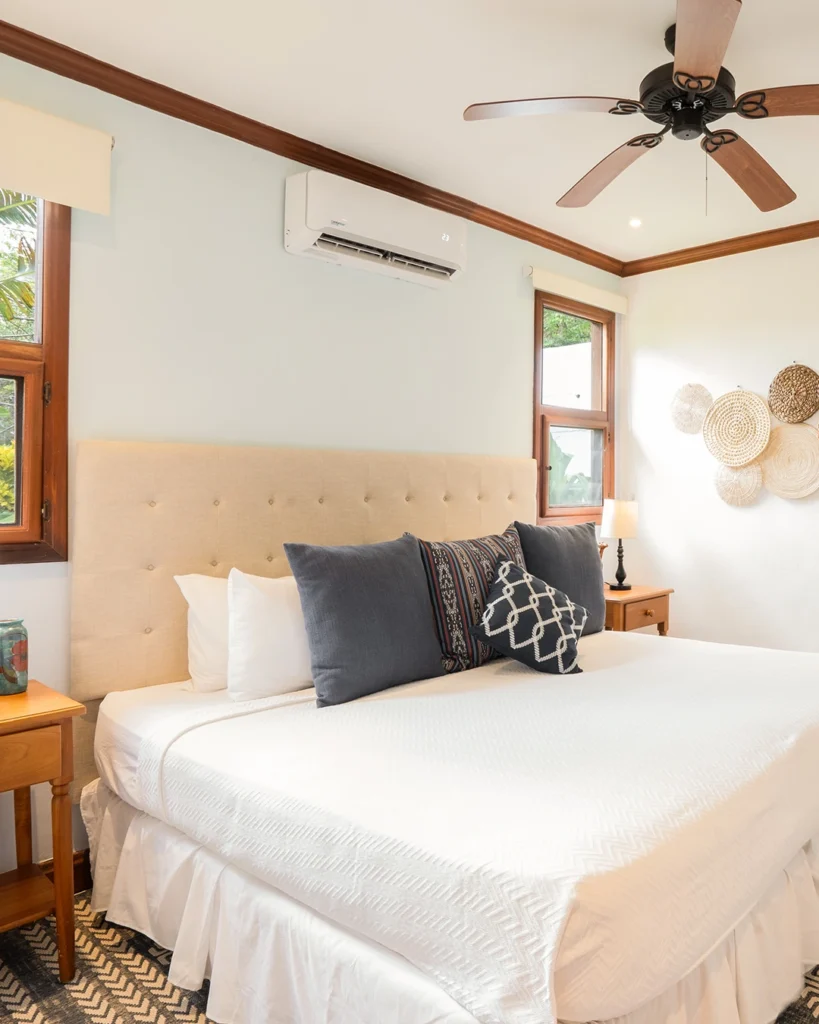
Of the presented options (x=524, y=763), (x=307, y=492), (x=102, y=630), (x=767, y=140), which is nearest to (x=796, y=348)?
(x=767, y=140)

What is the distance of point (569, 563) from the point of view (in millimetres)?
3139

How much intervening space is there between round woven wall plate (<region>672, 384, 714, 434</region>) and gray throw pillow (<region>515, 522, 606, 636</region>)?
52.7 inches

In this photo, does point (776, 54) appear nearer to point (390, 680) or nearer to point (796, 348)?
point (796, 348)

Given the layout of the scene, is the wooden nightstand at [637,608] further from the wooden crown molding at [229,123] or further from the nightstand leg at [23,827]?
A: the nightstand leg at [23,827]

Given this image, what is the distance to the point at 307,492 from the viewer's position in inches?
114

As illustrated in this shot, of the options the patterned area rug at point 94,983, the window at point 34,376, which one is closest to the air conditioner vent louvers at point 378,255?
the window at point 34,376

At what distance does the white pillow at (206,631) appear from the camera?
2.43 metres

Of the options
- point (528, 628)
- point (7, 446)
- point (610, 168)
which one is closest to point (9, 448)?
point (7, 446)

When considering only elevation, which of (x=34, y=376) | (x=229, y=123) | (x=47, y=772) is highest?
(x=229, y=123)

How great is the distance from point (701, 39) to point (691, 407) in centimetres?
269

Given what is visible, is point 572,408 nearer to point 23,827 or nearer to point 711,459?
point 711,459

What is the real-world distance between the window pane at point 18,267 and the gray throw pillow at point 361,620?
1.00 meters

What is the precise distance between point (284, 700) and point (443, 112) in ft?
6.49

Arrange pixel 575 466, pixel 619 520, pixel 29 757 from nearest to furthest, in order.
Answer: pixel 29 757
pixel 619 520
pixel 575 466
